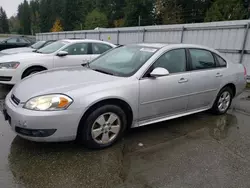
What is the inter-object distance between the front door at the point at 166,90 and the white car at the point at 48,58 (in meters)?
3.52

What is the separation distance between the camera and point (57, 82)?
295 cm

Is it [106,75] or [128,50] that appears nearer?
[106,75]

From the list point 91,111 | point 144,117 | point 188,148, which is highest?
point 91,111

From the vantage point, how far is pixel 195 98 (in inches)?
151

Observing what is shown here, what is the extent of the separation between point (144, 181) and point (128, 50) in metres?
2.36

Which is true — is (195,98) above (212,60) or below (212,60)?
below

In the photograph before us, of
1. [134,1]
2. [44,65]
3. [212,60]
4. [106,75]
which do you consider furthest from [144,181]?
[134,1]

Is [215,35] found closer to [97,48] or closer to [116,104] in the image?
[97,48]

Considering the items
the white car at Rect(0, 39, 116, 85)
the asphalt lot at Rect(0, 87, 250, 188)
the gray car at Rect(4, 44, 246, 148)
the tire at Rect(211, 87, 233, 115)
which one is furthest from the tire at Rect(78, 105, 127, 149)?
the white car at Rect(0, 39, 116, 85)

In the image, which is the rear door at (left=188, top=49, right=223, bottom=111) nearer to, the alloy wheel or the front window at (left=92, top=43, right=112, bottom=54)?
the alloy wheel

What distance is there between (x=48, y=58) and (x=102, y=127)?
3.78 m

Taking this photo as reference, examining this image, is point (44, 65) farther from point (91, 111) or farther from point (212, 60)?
point (212, 60)

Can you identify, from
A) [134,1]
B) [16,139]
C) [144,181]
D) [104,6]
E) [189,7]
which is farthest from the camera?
[104,6]

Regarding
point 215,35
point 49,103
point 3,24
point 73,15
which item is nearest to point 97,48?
point 49,103
